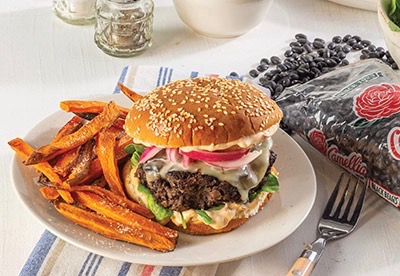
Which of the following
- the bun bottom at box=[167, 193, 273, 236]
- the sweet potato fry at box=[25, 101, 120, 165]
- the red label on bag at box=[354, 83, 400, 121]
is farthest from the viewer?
the red label on bag at box=[354, 83, 400, 121]

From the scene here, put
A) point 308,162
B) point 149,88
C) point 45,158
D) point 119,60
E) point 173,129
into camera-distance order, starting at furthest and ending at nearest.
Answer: point 119,60
point 149,88
point 308,162
point 45,158
point 173,129

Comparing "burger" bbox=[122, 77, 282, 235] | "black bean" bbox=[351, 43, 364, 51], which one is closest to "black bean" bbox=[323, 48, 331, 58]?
"black bean" bbox=[351, 43, 364, 51]

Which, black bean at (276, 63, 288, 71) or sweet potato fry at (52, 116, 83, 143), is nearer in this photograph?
sweet potato fry at (52, 116, 83, 143)

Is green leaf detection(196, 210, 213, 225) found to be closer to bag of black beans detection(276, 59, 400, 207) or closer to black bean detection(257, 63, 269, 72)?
bag of black beans detection(276, 59, 400, 207)

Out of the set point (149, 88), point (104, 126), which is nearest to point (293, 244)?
point (104, 126)

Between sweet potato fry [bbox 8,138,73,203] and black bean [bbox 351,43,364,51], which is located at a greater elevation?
sweet potato fry [bbox 8,138,73,203]

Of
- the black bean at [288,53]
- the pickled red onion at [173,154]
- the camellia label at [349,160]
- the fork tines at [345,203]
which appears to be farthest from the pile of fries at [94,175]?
the black bean at [288,53]

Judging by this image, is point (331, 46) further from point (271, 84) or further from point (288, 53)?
point (271, 84)

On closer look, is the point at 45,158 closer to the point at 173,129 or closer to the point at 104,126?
the point at 104,126
